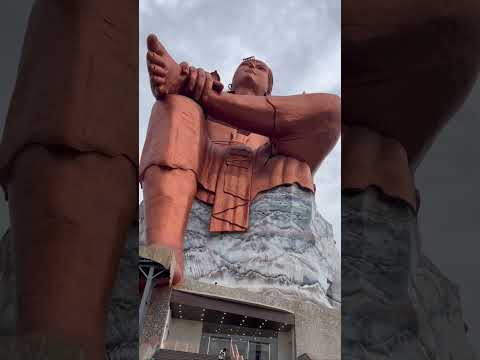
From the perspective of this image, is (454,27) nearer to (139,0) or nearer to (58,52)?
(139,0)

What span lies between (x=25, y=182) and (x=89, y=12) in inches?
20.8

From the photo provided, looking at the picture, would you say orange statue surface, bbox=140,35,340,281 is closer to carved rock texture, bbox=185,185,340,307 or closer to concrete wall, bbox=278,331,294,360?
carved rock texture, bbox=185,185,340,307

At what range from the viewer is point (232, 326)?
205 centimetres

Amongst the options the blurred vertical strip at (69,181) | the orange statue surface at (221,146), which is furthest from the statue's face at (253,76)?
the blurred vertical strip at (69,181)

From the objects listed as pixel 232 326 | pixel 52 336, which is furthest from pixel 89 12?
pixel 232 326

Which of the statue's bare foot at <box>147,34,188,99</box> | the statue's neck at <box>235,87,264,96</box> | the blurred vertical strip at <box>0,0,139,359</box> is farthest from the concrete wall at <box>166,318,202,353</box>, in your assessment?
the statue's neck at <box>235,87,264,96</box>

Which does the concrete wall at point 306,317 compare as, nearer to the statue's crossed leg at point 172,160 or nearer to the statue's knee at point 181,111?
the statue's crossed leg at point 172,160

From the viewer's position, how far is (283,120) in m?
2.66

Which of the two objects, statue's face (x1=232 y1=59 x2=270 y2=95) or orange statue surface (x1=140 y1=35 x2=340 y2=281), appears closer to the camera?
statue's face (x1=232 y1=59 x2=270 y2=95)

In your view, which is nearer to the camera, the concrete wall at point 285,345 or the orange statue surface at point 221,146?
the concrete wall at point 285,345

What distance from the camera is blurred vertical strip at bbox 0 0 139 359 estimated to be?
153 cm

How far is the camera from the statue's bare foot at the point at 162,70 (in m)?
2.24

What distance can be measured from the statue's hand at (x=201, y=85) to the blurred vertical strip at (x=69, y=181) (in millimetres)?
585

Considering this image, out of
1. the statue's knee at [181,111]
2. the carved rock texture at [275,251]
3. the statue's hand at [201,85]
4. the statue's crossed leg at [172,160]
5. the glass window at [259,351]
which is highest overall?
the statue's hand at [201,85]
